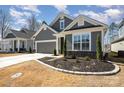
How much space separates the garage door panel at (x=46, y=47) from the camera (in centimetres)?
2005

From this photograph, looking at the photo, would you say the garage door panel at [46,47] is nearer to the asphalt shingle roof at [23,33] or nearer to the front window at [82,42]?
the front window at [82,42]

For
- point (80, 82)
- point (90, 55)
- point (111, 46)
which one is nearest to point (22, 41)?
point (111, 46)

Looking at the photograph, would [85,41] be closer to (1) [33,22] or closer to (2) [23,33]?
(1) [33,22]

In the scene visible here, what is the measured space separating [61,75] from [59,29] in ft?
39.2

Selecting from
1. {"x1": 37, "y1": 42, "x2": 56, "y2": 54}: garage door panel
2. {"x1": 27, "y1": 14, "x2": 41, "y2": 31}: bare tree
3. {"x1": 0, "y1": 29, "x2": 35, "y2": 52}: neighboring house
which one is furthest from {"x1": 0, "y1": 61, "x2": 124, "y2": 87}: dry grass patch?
{"x1": 0, "y1": 29, "x2": 35, "y2": 52}: neighboring house

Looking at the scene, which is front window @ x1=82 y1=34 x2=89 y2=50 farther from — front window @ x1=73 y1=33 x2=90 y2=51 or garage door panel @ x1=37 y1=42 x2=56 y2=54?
garage door panel @ x1=37 y1=42 x2=56 y2=54

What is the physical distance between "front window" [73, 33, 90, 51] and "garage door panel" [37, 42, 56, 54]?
592cm

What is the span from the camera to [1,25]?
89.2 feet

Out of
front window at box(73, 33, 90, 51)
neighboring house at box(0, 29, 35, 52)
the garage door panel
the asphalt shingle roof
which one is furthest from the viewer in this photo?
the asphalt shingle roof

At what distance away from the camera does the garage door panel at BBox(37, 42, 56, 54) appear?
2005cm

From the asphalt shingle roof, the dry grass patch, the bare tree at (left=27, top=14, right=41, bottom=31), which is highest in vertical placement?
the bare tree at (left=27, top=14, right=41, bottom=31)

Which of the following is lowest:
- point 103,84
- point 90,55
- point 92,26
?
point 103,84

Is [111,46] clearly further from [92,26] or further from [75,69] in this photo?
[75,69]

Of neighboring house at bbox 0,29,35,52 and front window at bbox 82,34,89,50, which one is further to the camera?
neighboring house at bbox 0,29,35,52
